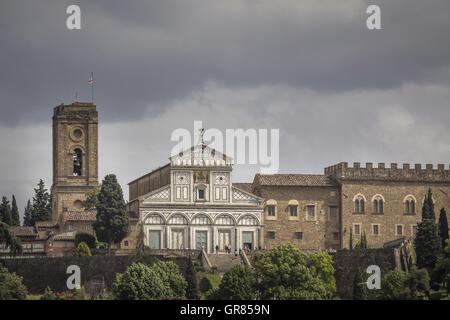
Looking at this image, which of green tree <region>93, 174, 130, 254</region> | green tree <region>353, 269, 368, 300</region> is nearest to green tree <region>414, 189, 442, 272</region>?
green tree <region>353, 269, 368, 300</region>

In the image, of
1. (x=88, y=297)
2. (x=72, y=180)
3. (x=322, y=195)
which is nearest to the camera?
(x=88, y=297)

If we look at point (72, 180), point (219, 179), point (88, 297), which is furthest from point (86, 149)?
point (88, 297)

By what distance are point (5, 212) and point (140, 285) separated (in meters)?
39.3

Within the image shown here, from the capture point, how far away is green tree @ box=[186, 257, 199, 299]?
84.5 metres

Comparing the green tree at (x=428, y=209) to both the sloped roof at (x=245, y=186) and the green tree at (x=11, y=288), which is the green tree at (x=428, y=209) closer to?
the sloped roof at (x=245, y=186)

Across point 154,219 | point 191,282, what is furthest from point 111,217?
point 191,282

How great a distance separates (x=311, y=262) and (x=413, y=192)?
20.4 metres

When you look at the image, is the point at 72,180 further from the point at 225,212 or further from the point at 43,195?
the point at 225,212

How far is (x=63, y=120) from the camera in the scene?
125 m

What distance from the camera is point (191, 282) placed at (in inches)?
3354

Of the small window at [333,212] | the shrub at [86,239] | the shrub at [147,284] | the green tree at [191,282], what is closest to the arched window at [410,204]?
the small window at [333,212]

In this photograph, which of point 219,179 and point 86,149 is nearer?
point 219,179

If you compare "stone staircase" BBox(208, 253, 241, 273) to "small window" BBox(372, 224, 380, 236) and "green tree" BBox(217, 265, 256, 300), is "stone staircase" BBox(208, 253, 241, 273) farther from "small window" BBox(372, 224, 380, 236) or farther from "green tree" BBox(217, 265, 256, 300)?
"small window" BBox(372, 224, 380, 236)

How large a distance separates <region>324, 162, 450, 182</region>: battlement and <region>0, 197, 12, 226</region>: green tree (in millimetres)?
31118
